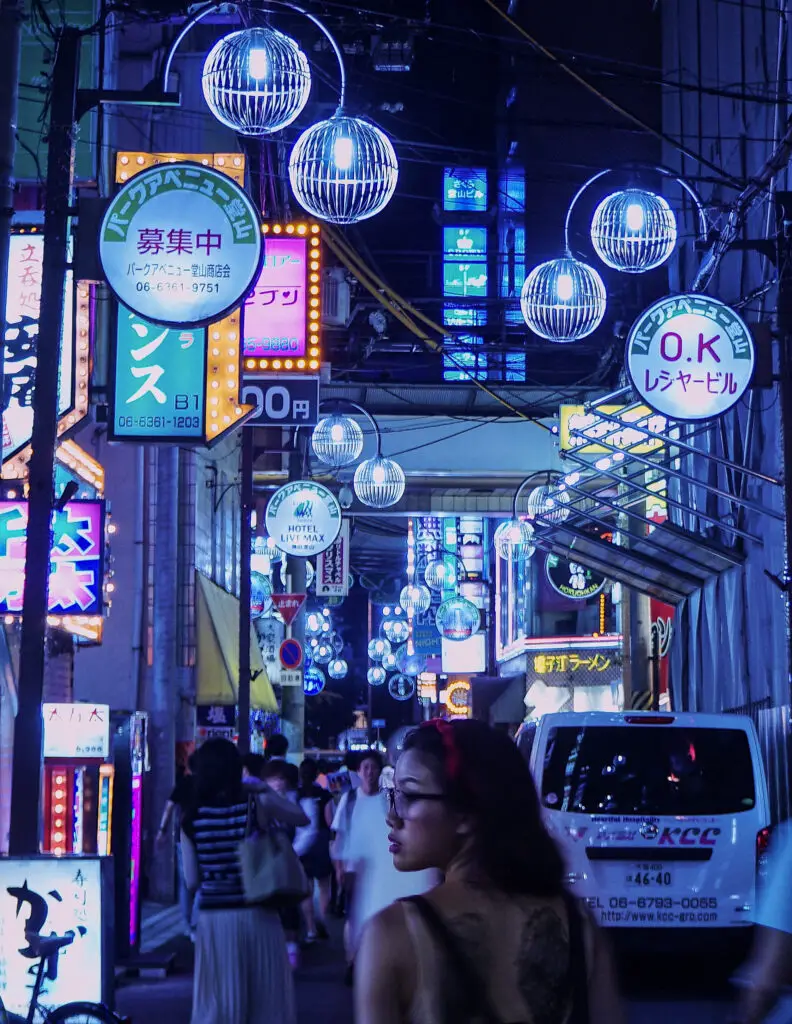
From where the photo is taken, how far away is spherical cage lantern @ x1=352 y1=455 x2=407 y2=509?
2467cm

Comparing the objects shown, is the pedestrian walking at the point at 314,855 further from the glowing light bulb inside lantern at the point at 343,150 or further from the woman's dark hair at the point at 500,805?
the woman's dark hair at the point at 500,805

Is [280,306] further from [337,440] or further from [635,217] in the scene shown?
[635,217]

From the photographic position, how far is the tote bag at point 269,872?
26.1 ft

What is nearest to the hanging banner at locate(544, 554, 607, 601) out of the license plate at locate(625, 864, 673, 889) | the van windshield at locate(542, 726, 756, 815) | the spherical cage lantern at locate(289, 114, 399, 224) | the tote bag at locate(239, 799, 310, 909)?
the spherical cage lantern at locate(289, 114, 399, 224)

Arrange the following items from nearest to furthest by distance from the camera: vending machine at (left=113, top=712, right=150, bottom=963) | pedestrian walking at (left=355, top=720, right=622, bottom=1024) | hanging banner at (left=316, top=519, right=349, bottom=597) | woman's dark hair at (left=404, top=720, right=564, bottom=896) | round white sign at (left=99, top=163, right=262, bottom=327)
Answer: pedestrian walking at (left=355, top=720, right=622, bottom=1024) < woman's dark hair at (left=404, top=720, right=564, bottom=896) < round white sign at (left=99, top=163, right=262, bottom=327) < vending machine at (left=113, top=712, right=150, bottom=963) < hanging banner at (left=316, top=519, right=349, bottom=597)

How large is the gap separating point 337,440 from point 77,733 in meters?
9.64

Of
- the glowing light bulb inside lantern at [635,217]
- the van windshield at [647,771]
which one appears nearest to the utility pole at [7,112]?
the van windshield at [647,771]

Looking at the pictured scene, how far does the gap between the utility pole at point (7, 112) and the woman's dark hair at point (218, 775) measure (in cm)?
296

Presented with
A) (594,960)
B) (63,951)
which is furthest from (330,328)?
(594,960)

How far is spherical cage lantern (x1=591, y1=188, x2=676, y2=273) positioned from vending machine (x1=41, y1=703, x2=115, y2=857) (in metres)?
6.71

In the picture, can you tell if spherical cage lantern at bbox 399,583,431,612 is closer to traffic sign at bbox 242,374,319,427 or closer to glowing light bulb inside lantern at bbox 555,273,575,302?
traffic sign at bbox 242,374,319,427

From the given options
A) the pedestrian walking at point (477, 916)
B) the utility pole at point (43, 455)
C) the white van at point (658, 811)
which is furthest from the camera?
the white van at point (658, 811)

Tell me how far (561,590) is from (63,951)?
32.0 m

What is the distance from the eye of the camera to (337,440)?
930 inches
